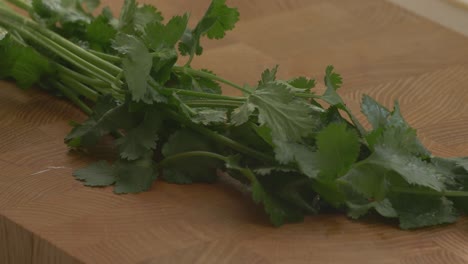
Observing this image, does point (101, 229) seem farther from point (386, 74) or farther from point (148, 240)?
point (386, 74)

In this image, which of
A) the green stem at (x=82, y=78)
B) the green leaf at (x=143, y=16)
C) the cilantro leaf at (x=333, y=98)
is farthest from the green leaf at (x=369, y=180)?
the green leaf at (x=143, y=16)

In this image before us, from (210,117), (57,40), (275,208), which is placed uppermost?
(57,40)

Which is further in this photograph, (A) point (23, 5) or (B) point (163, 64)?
(A) point (23, 5)

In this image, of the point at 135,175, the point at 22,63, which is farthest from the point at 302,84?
the point at 22,63

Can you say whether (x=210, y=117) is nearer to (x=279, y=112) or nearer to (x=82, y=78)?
(x=279, y=112)

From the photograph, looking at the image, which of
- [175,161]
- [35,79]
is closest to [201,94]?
[175,161]

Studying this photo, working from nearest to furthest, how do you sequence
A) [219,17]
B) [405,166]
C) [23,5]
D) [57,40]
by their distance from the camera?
[405,166], [219,17], [57,40], [23,5]

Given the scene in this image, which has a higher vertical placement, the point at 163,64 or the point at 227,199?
the point at 163,64
